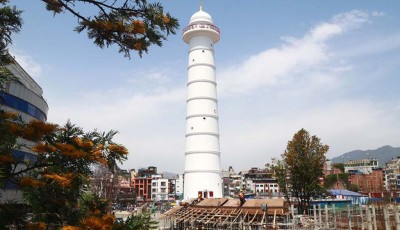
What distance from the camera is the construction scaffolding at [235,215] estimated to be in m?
24.1

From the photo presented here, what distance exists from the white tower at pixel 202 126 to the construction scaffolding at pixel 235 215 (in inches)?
426

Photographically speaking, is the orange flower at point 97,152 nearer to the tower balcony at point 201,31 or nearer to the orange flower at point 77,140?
the orange flower at point 77,140

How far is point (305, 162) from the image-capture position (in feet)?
100

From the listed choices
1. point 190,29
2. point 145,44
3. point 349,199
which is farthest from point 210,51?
point 145,44

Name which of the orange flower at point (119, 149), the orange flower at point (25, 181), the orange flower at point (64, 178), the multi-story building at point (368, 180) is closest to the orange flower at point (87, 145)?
the orange flower at point (119, 149)

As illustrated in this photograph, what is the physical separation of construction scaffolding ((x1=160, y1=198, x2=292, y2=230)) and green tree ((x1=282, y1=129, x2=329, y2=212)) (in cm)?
553

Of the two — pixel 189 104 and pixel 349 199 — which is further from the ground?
pixel 189 104

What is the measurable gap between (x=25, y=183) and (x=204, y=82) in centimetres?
3719

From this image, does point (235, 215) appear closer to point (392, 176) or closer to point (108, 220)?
point (108, 220)

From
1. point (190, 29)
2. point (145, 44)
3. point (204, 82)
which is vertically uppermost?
point (190, 29)

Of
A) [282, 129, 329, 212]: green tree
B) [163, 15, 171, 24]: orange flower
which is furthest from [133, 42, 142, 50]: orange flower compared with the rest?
[282, 129, 329, 212]: green tree

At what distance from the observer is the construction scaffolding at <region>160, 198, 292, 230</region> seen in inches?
949

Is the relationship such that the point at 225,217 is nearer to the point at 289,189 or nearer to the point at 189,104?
the point at 289,189

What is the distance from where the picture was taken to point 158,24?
Answer: 24.6 feet
